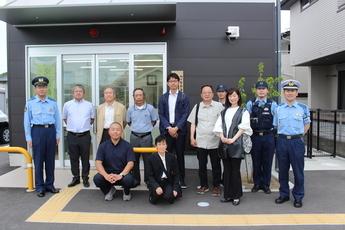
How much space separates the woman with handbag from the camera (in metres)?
4.04

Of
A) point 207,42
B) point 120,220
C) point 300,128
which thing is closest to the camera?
point 120,220

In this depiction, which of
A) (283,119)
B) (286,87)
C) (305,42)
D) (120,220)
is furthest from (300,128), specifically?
(305,42)

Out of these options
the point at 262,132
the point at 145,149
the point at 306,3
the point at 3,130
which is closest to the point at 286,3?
the point at 306,3

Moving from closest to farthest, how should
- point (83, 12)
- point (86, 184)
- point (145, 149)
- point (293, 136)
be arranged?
point (293, 136) → point (145, 149) → point (86, 184) → point (83, 12)

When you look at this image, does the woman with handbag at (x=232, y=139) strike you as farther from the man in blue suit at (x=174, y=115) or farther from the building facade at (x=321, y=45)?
the building facade at (x=321, y=45)

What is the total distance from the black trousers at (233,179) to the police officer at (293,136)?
0.69 m

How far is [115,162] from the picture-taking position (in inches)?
172

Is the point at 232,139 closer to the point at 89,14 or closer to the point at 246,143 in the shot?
the point at 246,143

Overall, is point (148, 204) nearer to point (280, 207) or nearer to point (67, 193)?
point (67, 193)

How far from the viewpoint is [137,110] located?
195 inches

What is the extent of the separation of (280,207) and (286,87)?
1.79 metres

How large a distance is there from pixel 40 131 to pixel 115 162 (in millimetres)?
1395

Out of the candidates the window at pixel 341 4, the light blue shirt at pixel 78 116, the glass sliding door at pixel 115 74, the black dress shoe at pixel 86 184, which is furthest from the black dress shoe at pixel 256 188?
the window at pixel 341 4

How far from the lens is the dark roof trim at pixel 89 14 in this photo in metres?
5.10
